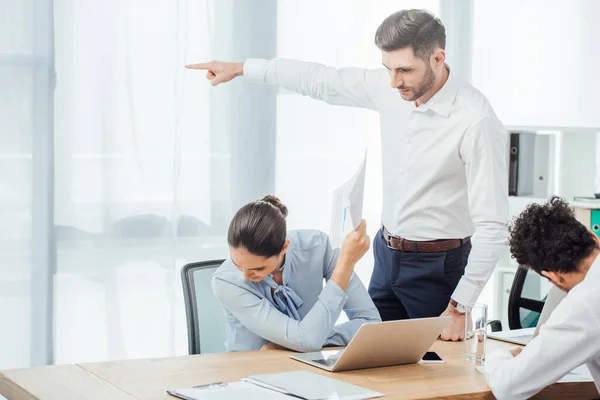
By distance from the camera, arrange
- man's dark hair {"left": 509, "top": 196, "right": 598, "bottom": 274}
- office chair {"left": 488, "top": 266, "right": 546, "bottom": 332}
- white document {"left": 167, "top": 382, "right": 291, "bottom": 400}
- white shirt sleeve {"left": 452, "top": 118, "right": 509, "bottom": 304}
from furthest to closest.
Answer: office chair {"left": 488, "top": 266, "right": 546, "bottom": 332}
white shirt sleeve {"left": 452, "top": 118, "right": 509, "bottom": 304}
man's dark hair {"left": 509, "top": 196, "right": 598, "bottom": 274}
white document {"left": 167, "top": 382, "right": 291, "bottom": 400}

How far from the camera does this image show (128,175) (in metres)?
3.79

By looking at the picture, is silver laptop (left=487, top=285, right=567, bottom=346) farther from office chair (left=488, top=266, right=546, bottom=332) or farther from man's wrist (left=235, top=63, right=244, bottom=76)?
man's wrist (left=235, top=63, right=244, bottom=76)

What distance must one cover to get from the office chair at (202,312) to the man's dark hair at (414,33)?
35.0 inches

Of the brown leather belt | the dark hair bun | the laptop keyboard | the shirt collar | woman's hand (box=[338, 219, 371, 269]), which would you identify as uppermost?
the shirt collar

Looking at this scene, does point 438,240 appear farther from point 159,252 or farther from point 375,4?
point 375,4

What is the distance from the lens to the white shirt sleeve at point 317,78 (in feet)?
9.98

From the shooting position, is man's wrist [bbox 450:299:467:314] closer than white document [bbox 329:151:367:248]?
No

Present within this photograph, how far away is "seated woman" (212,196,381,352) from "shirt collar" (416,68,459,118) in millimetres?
510

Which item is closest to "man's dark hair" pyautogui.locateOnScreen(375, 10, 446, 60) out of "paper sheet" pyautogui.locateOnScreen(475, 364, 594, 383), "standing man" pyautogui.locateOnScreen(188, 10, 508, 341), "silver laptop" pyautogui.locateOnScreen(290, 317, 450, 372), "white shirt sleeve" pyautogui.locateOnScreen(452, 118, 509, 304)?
"standing man" pyautogui.locateOnScreen(188, 10, 508, 341)

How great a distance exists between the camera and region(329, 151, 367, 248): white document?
2262 mm

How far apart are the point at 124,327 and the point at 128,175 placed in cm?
64

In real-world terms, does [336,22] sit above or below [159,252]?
above

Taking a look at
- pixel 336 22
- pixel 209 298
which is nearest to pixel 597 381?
pixel 209 298

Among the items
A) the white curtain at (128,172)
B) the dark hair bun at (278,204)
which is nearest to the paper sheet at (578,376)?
the dark hair bun at (278,204)
